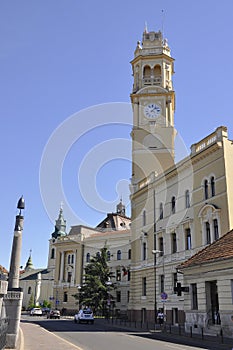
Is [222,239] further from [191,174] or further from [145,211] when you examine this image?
[145,211]

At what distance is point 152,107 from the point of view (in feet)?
185

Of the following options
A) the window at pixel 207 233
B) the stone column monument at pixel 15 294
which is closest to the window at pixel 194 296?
the window at pixel 207 233

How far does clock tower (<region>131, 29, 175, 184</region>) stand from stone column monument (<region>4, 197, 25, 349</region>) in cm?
3297

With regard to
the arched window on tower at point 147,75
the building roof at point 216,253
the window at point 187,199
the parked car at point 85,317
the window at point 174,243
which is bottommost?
the parked car at point 85,317

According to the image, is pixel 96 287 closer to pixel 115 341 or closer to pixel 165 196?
pixel 165 196

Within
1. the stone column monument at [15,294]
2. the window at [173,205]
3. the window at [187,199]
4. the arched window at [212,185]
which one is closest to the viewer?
the stone column monument at [15,294]

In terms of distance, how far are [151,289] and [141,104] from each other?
28441mm

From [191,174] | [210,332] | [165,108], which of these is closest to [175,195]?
[191,174]

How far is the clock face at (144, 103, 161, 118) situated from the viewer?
183 feet

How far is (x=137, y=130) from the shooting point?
5444cm

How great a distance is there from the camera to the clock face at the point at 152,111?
55778 mm

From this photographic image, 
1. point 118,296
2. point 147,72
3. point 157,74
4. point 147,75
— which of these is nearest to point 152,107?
point 147,75

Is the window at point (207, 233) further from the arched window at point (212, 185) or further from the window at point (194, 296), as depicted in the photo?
the window at point (194, 296)

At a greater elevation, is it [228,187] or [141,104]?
[141,104]
